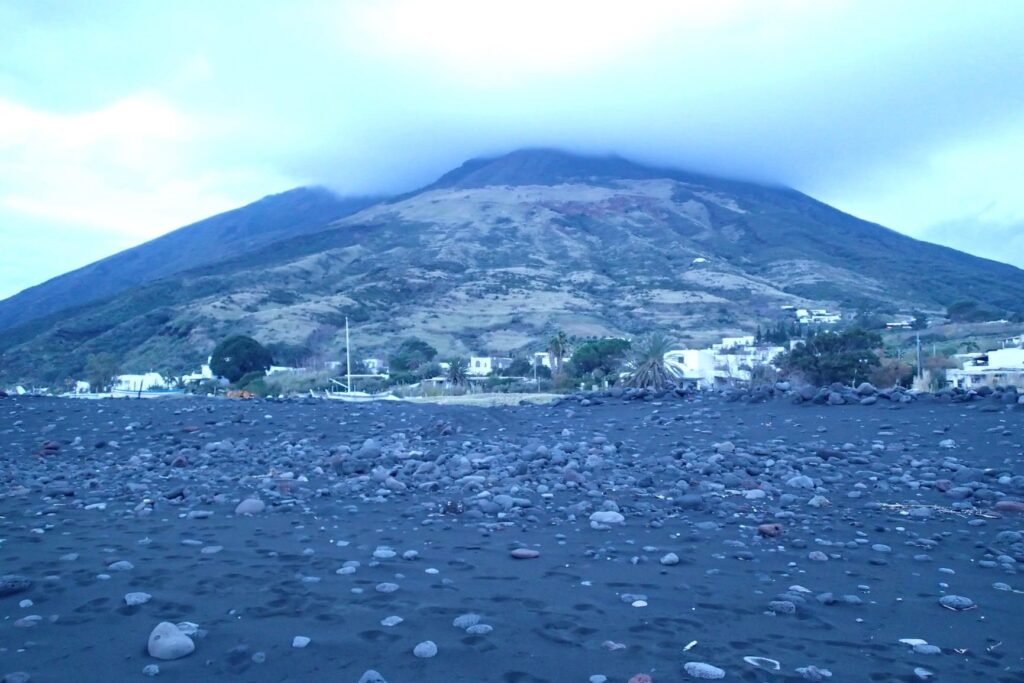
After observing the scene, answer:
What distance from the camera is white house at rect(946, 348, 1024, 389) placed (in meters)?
25.4

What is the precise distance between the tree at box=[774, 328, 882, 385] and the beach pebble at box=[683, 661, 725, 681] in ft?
77.1

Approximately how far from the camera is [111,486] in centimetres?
823

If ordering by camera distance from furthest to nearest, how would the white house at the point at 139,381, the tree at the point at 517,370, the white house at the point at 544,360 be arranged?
1. the white house at the point at 139,381
2. the tree at the point at 517,370
3. the white house at the point at 544,360

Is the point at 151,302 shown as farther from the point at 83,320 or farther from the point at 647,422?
A: the point at 647,422

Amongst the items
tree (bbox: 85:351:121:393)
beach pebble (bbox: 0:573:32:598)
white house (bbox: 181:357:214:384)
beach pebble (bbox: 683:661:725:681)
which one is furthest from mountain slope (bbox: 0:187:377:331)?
beach pebble (bbox: 683:661:725:681)

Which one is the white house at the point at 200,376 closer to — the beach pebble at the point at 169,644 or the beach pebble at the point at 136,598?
the beach pebble at the point at 136,598

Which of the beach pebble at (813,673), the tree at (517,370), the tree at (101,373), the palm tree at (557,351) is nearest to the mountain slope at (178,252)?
the tree at (101,373)

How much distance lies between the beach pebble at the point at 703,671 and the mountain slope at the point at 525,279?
5220cm

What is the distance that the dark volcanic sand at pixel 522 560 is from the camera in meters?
3.76

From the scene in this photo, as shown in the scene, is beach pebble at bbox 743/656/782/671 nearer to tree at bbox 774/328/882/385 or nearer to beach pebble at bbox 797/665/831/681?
beach pebble at bbox 797/665/831/681

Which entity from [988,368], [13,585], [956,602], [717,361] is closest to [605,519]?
[956,602]

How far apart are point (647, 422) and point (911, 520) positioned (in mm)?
7886

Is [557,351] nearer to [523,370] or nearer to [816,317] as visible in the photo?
[523,370]

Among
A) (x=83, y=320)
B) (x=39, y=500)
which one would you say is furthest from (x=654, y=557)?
(x=83, y=320)
